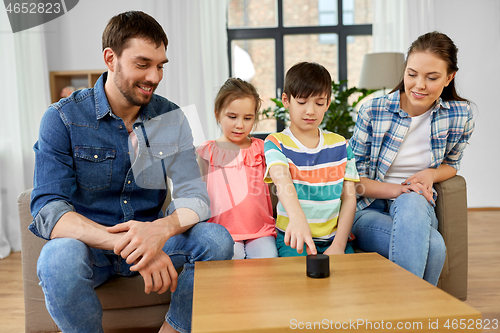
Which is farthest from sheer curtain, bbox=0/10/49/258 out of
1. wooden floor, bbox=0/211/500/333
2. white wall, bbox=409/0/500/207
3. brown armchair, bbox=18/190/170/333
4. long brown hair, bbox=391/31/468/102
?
white wall, bbox=409/0/500/207

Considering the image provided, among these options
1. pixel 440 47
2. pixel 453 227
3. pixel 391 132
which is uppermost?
pixel 440 47

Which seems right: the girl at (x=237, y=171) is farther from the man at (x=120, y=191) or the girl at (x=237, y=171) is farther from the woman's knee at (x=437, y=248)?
the woman's knee at (x=437, y=248)

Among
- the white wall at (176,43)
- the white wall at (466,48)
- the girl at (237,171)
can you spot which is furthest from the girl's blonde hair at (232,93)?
the white wall at (466,48)

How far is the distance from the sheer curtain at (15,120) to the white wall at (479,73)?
335 cm

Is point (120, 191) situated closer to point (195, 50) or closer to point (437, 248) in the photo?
point (437, 248)

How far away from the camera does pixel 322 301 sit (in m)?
0.72

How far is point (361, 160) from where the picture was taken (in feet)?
5.00

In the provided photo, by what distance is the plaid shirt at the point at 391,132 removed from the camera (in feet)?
4.78

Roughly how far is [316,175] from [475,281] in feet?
3.69

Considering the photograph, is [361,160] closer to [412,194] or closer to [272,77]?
[412,194]

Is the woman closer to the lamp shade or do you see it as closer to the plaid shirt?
the plaid shirt

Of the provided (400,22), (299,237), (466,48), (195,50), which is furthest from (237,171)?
(466,48)

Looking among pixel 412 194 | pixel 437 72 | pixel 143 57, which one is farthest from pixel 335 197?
pixel 143 57

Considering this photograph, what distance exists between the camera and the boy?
4.27ft
